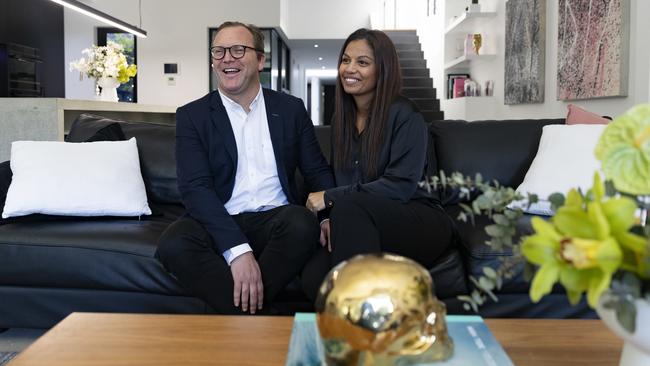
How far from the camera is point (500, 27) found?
19.1 ft

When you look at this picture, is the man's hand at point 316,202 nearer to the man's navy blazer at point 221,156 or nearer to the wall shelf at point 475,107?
the man's navy blazer at point 221,156

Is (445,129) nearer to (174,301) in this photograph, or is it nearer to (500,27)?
(174,301)

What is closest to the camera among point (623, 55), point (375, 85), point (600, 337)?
point (600, 337)

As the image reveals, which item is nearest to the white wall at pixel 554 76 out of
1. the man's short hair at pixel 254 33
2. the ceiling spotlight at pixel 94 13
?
the man's short hair at pixel 254 33

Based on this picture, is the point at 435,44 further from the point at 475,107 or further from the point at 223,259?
the point at 223,259

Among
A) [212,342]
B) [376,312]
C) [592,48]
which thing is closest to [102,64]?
[592,48]

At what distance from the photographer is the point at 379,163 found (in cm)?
217

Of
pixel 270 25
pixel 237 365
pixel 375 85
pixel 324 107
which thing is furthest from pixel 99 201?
pixel 324 107

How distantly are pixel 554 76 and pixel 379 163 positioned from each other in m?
2.77

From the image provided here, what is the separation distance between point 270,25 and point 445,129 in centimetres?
743

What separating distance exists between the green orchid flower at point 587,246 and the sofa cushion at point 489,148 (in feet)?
6.46

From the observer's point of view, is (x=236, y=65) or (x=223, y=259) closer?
(x=223, y=259)

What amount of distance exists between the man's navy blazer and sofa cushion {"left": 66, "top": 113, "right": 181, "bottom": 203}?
518 millimetres

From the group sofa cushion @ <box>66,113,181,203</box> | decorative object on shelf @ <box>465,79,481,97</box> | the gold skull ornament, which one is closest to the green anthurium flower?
the gold skull ornament
